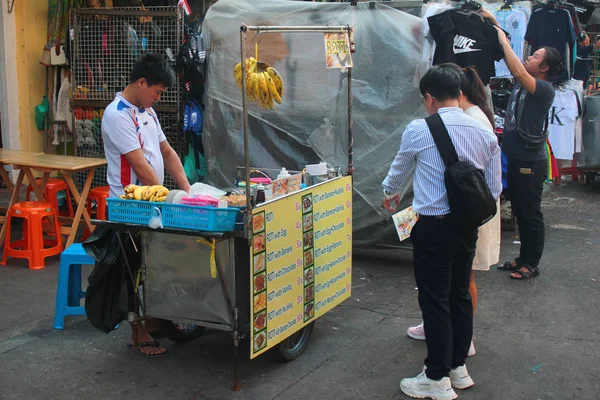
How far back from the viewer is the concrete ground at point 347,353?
13.3 ft

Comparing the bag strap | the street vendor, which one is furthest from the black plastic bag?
the bag strap

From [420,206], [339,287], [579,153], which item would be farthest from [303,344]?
[579,153]

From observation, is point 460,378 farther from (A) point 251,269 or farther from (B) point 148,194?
(B) point 148,194

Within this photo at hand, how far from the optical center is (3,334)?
16.1ft

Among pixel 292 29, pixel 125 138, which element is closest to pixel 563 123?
pixel 292 29

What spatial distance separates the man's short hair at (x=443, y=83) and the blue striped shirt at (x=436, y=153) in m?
0.09

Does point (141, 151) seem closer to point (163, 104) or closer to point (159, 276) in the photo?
point (159, 276)

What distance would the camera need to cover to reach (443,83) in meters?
3.80

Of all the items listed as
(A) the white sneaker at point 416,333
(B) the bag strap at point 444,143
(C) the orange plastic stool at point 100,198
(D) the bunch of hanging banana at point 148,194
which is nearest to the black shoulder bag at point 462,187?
(B) the bag strap at point 444,143

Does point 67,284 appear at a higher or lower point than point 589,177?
lower

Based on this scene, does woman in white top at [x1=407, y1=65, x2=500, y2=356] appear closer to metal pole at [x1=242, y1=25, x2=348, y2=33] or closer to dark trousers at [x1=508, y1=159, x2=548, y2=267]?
metal pole at [x1=242, y1=25, x2=348, y2=33]

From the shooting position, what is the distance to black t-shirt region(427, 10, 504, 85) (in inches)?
243

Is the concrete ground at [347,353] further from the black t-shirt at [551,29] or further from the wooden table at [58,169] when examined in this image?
the black t-shirt at [551,29]

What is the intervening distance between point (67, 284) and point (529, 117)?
3.98m
